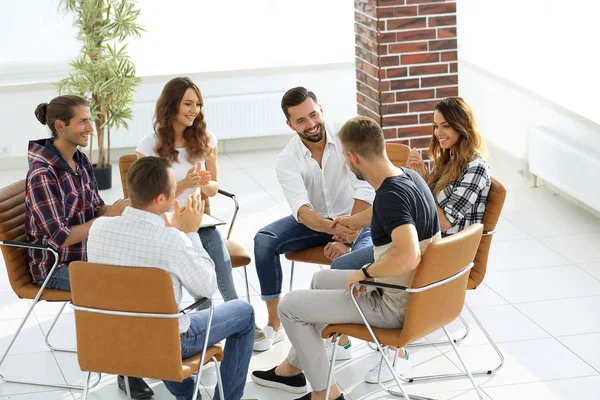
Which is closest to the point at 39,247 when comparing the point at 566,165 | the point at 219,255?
the point at 219,255

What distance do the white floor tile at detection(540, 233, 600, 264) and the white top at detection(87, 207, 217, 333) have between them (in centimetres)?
317

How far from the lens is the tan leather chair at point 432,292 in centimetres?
355

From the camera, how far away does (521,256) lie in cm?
606

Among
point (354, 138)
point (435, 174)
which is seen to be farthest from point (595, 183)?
→ point (354, 138)

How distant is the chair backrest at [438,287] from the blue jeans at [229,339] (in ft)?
2.08

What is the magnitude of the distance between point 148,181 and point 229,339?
0.78 metres

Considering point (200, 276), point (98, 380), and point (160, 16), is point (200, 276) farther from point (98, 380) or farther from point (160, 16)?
point (160, 16)

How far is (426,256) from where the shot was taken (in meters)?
3.52

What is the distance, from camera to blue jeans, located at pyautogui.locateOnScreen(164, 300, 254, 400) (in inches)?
145

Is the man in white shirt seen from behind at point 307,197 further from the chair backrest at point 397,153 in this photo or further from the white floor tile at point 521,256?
the white floor tile at point 521,256

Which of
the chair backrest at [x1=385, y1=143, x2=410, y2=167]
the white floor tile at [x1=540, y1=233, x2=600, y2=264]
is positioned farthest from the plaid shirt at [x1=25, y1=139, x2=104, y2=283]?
the white floor tile at [x1=540, y1=233, x2=600, y2=264]

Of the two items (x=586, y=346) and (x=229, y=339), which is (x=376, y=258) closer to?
(x=229, y=339)

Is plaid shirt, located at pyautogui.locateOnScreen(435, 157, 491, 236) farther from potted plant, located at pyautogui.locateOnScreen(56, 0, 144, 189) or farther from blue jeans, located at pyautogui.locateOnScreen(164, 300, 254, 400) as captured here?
potted plant, located at pyautogui.locateOnScreen(56, 0, 144, 189)

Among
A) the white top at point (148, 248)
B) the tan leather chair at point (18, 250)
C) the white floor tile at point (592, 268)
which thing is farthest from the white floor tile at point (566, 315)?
the tan leather chair at point (18, 250)
